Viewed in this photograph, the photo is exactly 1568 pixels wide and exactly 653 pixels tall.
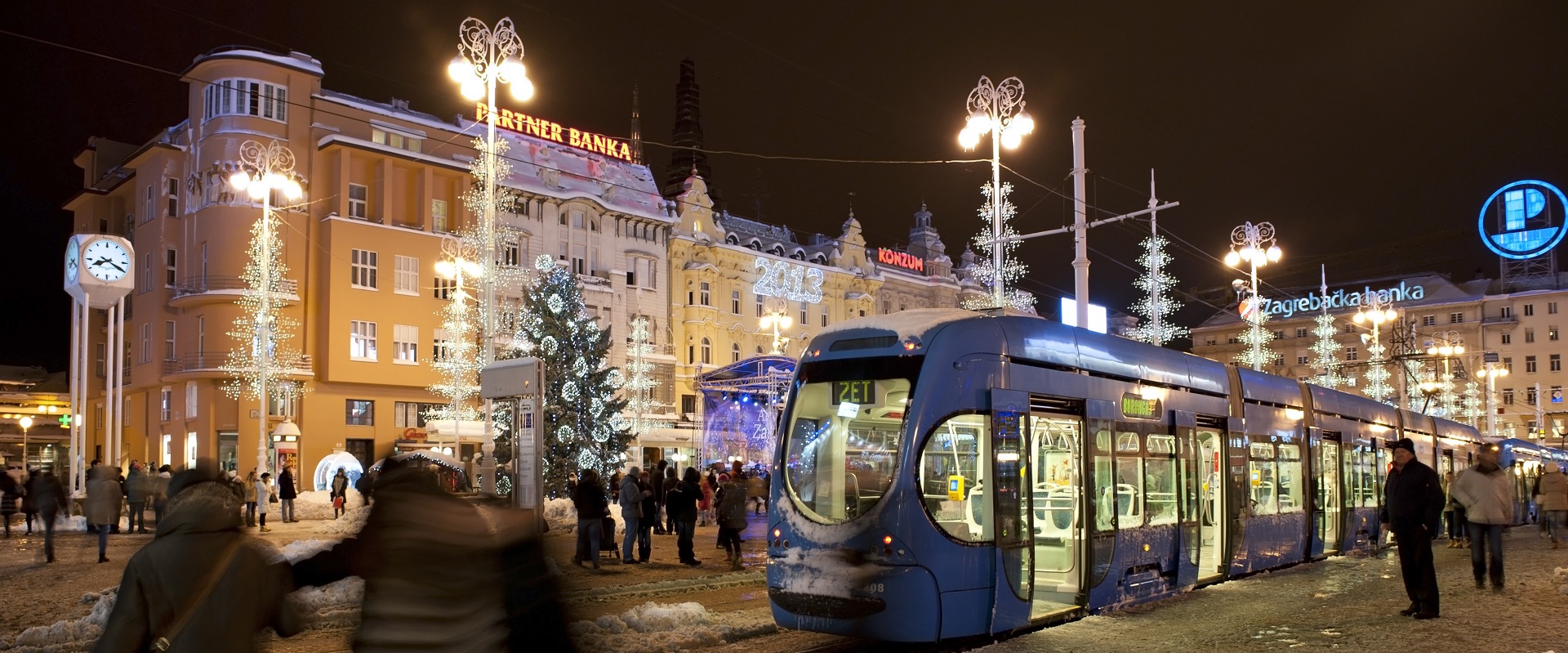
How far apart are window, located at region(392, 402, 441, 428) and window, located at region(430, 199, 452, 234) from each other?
696 centimetres

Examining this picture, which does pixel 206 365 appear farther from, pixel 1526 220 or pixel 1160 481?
pixel 1526 220

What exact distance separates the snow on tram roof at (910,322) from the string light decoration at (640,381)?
39.1 meters

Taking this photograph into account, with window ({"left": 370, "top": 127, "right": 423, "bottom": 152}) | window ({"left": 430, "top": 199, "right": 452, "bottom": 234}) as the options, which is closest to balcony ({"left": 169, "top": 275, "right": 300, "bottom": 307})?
window ({"left": 430, "top": 199, "right": 452, "bottom": 234})

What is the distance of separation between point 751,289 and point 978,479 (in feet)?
172

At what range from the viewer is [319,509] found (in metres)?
33.4

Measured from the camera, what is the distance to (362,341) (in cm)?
4422

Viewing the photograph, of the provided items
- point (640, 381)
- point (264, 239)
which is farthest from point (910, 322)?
point (640, 381)

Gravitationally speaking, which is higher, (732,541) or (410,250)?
(410,250)

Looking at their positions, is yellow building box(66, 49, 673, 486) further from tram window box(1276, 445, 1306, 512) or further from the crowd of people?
tram window box(1276, 445, 1306, 512)

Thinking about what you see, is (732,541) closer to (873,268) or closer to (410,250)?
(410,250)

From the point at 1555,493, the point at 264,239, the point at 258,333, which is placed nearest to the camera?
the point at 1555,493

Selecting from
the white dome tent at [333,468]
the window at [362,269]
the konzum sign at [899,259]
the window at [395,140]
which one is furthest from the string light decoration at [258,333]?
the konzum sign at [899,259]

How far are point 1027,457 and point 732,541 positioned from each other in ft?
30.4

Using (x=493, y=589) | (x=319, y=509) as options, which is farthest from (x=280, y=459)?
(x=493, y=589)
